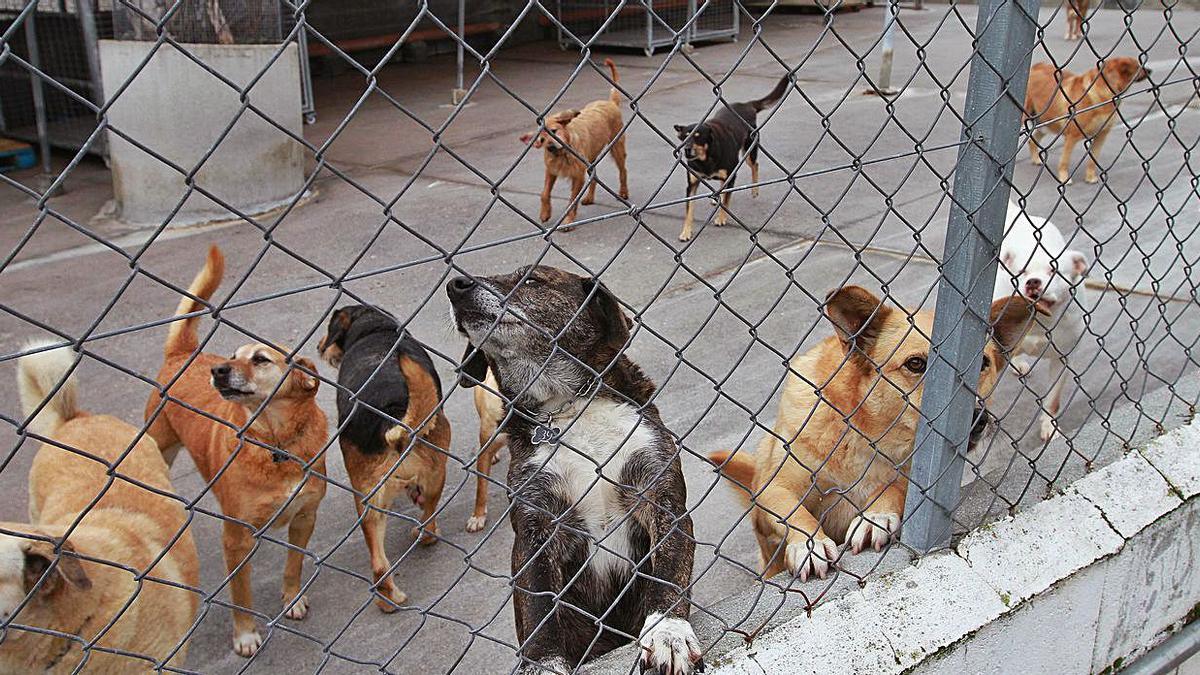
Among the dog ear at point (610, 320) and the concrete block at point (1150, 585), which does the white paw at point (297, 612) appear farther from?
the concrete block at point (1150, 585)

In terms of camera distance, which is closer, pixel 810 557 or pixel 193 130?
pixel 810 557

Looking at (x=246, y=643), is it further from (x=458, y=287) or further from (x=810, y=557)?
(x=810, y=557)

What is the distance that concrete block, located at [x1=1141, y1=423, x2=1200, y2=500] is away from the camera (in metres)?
2.88

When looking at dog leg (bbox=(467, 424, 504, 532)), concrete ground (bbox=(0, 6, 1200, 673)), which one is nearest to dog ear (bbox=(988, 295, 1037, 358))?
concrete ground (bbox=(0, 6, 1200, 673))

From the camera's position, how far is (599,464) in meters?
2.60

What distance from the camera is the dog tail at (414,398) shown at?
3611 mm

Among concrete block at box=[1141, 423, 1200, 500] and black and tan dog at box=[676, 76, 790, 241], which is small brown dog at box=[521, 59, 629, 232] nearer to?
black and tan dog at box=[676, 76, 790, 241]

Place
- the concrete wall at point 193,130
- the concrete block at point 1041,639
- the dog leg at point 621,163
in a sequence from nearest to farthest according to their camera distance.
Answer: the concrete block at point 1041,639 → the concrete wall at point 193,130 → the dog leg at point 621,163

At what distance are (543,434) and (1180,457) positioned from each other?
1.97 metres

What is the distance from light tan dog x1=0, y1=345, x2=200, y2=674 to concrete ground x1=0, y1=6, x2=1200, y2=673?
0.78 ft

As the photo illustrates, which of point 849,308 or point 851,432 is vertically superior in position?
point 849,308

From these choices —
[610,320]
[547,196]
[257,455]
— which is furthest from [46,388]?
[547,196]

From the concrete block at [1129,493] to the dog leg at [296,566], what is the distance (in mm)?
2637

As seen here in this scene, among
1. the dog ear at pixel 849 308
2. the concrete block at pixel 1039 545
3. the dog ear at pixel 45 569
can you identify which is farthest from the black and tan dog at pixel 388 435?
the concrete block at pixel 1039 545
